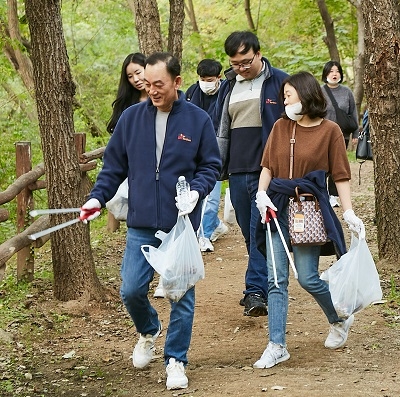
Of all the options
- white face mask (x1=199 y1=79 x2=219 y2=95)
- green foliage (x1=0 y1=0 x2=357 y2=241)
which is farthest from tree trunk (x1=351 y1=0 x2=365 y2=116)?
white face mask (x1=199 y1=79 x2=219 y2=95)

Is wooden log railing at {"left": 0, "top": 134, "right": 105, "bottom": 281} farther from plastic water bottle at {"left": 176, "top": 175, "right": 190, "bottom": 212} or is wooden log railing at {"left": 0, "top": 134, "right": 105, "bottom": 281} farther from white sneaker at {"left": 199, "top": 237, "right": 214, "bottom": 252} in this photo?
plastic water bottle at {"left": 176, "top": 175, "right": 190, "bottom": 212}

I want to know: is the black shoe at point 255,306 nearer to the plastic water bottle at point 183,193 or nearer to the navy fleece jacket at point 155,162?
the navy fleece jacket at point 155,162

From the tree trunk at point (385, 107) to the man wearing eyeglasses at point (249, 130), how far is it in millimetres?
1414

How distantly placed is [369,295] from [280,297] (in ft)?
1.82

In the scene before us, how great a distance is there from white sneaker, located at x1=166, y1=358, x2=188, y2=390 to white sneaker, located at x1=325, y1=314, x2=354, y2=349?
1.17 meters

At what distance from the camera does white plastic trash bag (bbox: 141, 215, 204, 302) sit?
15.3 ft

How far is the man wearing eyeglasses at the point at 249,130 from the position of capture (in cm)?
625

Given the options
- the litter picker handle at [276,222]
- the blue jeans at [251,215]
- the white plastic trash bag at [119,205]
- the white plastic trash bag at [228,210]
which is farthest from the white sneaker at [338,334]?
the white plastic trash bag at [228,210]

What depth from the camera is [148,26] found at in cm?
1062

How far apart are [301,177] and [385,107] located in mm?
2551

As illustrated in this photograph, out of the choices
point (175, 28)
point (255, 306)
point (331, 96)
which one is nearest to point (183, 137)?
point (255, 306)

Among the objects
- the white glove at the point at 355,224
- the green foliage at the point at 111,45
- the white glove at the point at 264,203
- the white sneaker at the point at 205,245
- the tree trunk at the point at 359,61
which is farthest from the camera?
the tree trunk at the point at 359,61

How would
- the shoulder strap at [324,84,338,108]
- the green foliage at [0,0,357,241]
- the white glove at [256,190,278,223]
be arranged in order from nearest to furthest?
the white glove at [256,190,278,223] → the shoulder strap at [324,84,338,108] → the green foliage at [0,0,357,241]

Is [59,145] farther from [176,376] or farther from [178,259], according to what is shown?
[176,376]
